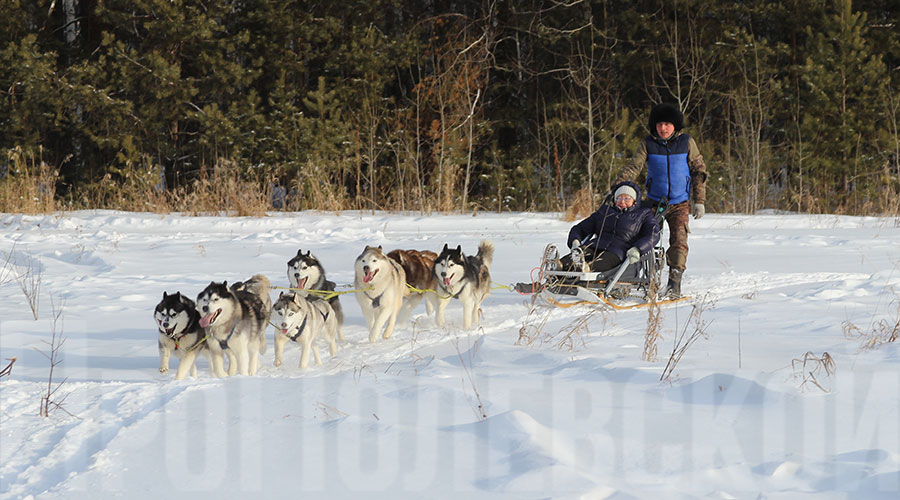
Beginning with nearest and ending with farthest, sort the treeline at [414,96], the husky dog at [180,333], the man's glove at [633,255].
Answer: the husky dog at [180,333] → the man's glove at [633,255] → the treeline at [414,96]

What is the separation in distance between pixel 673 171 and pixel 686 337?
243 centimetres

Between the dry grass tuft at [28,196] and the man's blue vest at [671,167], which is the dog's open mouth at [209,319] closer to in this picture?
the man's blue vest at [671,167]

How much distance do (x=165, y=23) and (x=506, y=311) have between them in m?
13.5

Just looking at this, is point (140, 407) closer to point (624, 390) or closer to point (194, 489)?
point (194, 489)

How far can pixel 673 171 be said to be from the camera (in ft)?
22.1

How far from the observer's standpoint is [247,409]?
3334 mm

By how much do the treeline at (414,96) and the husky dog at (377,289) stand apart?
32.0ft

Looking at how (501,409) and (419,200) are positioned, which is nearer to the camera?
(501,409)

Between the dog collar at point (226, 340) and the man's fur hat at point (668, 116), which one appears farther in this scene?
the man's fur hat at point (668, 116)

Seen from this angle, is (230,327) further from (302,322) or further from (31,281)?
(31,281)

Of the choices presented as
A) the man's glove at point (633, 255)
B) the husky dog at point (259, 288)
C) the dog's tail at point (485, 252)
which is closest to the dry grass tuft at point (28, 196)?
the husky dog at point (259, 288)

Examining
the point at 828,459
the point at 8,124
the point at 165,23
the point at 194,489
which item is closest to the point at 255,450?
the point at 194,489

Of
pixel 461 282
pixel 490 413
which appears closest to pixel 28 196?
pixel 461 282

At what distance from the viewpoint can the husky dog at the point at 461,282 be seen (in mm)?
5656
